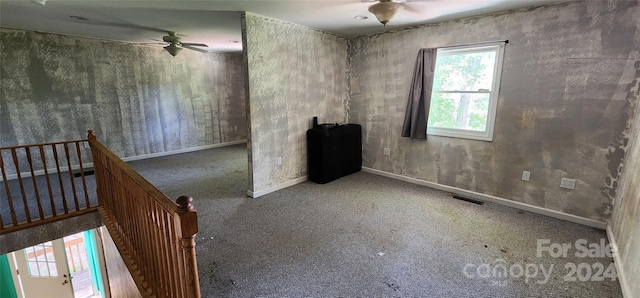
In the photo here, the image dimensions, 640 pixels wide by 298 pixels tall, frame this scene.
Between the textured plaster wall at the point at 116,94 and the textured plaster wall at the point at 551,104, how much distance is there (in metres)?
4.54

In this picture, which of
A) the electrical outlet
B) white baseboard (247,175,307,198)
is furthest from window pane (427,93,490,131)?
white baseboard (247,175,307,198)

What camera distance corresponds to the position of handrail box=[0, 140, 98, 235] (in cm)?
265

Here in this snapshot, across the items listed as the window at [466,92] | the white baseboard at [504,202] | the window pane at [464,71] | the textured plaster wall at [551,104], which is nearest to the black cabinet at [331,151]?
the white baseboard at [504,202]

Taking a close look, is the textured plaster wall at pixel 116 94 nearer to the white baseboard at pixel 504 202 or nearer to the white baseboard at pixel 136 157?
the white baseboard at pixel 136 157

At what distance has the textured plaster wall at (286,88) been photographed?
338 centimetres

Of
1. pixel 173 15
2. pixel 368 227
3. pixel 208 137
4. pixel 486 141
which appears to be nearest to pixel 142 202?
pixel 368 227

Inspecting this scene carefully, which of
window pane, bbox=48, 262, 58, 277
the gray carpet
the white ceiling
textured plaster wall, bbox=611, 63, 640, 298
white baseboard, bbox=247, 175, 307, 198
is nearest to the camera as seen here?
textured plaster wall, bbox=611, 63, 640, 298

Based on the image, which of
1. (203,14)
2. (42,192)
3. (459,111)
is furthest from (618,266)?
(42,192)

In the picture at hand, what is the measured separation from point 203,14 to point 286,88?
131cm

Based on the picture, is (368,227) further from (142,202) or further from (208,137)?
(208,137)

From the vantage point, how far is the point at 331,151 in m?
4.12

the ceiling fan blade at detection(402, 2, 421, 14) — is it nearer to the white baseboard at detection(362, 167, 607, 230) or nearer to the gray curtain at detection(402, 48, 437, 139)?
the gray curtain at detection(402, 48, 437, 139)

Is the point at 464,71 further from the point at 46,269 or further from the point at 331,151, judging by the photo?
the point at 46,269

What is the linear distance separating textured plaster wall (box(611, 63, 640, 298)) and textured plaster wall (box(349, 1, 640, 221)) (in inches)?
6.5
